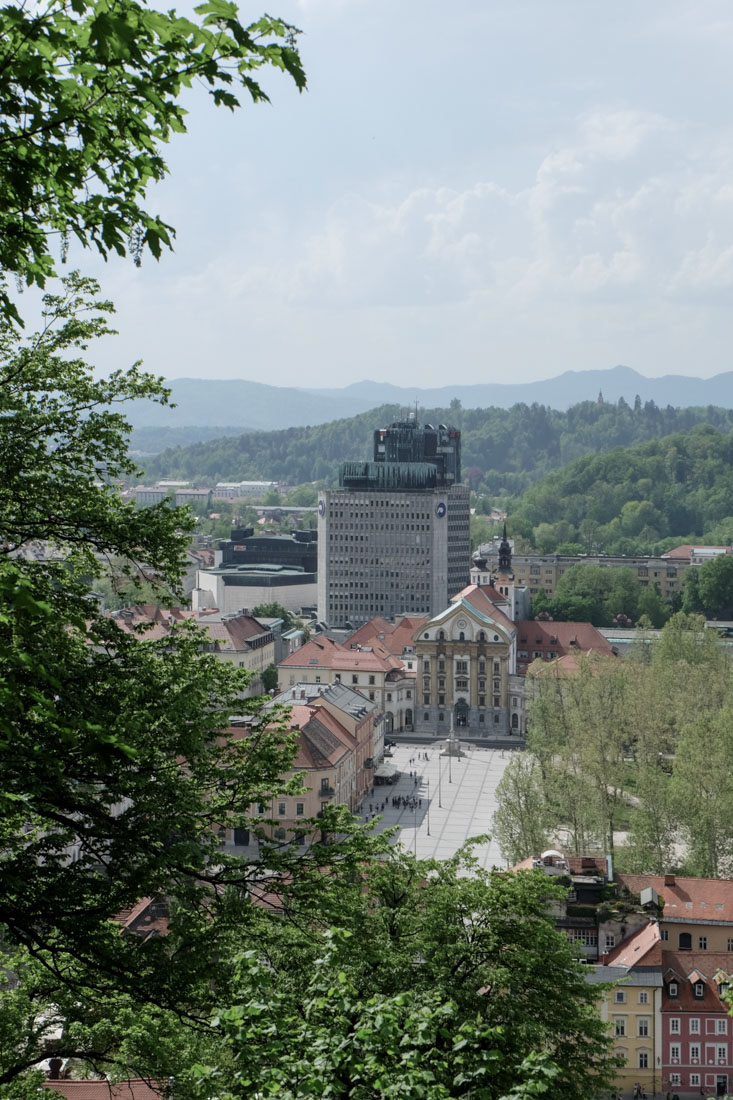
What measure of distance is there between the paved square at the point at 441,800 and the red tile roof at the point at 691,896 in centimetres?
1673

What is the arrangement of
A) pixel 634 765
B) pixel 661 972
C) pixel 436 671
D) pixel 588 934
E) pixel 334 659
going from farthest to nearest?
pixel 436 671 → pixel 334 659 → pixel 634 765 → pixel 588 934 → pixel 661 972

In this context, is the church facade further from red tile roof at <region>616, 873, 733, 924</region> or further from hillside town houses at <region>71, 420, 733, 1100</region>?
red tile roof at <region>616, 873, 733, 924</region>

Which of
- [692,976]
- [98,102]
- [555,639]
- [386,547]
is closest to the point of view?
[98,102]

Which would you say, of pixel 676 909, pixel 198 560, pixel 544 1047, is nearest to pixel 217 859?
pixel 544 1047

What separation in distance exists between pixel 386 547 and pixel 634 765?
73912 millimetres

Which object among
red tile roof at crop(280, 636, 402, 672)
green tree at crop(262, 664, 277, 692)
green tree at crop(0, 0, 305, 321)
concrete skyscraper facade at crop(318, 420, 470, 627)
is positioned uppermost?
green tree at crop(0, 0, 305, 321)

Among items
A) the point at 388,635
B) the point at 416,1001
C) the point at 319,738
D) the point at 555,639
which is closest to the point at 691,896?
the point at 319,738

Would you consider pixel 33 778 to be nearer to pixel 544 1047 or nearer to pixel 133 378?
pixel 133 378

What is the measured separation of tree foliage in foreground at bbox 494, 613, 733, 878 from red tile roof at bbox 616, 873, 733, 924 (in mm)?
8792

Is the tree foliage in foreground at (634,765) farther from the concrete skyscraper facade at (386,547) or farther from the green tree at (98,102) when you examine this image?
the green tree at (98,102)

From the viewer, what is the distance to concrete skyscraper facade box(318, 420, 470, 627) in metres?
154

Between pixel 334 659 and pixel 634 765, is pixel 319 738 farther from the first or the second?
pixel 334 659

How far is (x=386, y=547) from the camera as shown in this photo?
508 feet

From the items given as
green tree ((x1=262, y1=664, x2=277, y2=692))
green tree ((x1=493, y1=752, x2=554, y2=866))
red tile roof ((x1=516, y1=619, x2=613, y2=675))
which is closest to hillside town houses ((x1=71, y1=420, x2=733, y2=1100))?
red tile roof ((x1=516, y1=619, x2=613, y2=675))
